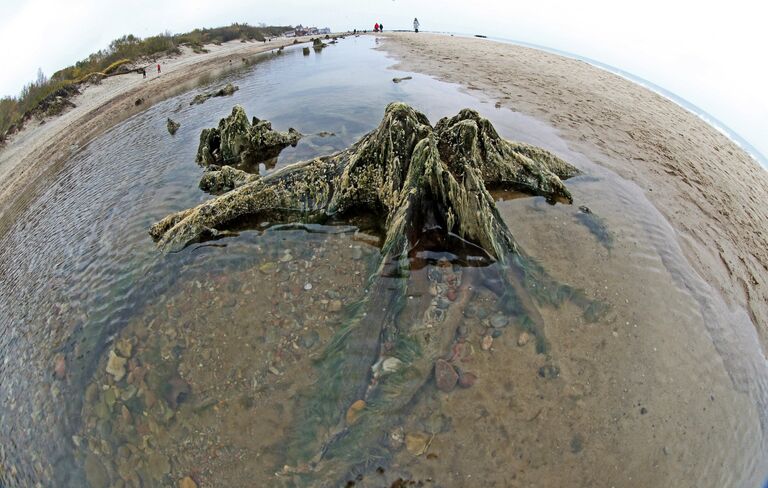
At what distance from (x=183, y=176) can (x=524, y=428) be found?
484 inches

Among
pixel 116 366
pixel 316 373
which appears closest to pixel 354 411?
pixel 316 373

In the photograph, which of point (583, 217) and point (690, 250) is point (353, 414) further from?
point (690, 250)

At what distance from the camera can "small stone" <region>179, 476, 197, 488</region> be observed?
4.99 meters

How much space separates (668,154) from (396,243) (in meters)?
12.3

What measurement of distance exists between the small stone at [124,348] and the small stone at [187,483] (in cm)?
255

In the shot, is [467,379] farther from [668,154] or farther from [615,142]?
[668,154]

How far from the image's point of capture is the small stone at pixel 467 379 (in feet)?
18.5

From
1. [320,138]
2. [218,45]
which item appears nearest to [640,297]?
[320,138]

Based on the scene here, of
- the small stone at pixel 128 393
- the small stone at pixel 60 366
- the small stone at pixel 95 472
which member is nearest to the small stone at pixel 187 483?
the small stone at pixel 95 472

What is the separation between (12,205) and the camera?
13.5 meters

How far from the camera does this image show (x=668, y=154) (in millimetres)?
13172

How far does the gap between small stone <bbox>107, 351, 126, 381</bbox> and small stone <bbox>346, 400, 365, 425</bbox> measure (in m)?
4.05

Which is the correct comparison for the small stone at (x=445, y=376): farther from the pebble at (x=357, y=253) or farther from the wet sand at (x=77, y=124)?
the wet sand at (x=77, y=124)

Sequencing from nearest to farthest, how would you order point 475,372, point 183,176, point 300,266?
1. point 475,372
2. point 300,266
3. point 183,176
